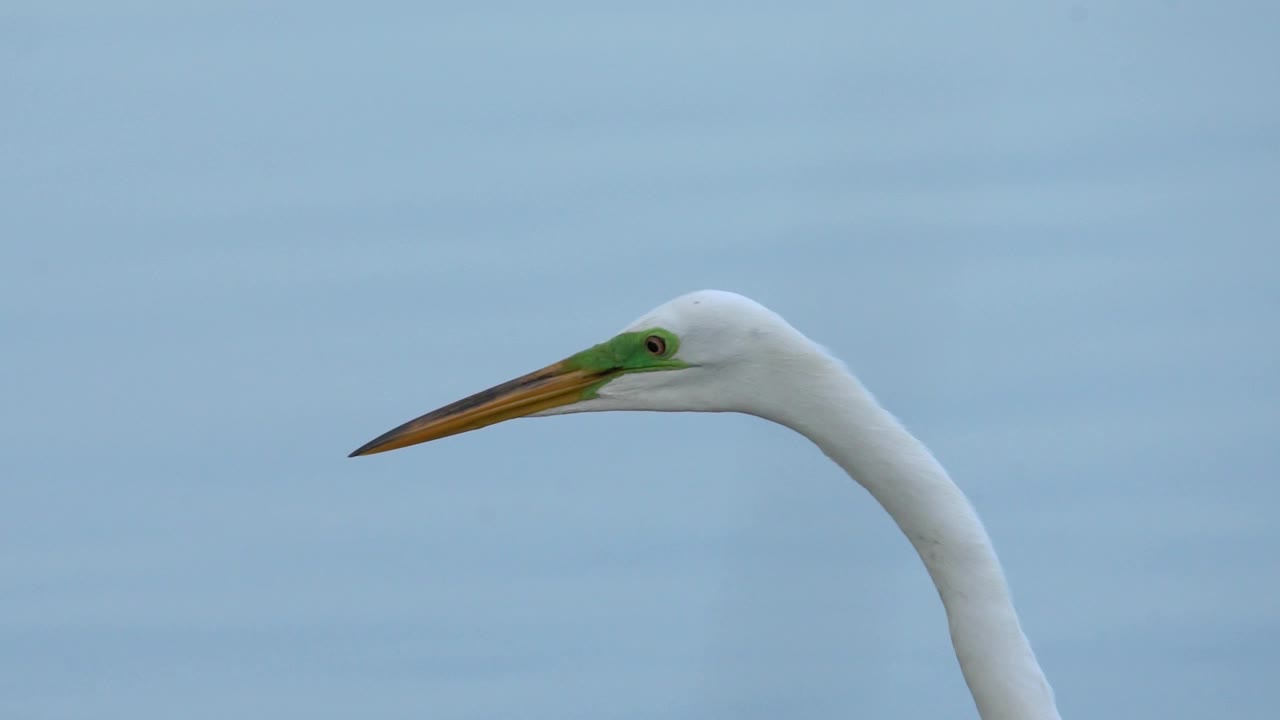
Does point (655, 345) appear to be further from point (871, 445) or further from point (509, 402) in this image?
point (871, 445)

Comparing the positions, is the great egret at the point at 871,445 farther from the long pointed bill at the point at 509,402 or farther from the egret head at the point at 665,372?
the long pointed bill at the point at 509,402

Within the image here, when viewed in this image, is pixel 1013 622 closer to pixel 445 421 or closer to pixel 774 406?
pixel 774 406

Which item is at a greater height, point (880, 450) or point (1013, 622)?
point (880, 450)

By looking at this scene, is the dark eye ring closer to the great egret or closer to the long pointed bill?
the great egret

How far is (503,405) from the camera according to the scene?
4.19 meters

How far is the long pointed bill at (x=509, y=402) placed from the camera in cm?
416

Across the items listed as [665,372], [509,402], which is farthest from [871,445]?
[509,402]

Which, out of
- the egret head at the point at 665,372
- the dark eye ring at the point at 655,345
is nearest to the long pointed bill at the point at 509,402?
the egret head at the point at 665,372

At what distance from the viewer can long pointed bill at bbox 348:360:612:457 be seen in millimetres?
4156

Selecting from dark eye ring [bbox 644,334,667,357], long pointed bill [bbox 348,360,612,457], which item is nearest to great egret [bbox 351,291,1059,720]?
dark eye ring [bbox 644,334,667,357]

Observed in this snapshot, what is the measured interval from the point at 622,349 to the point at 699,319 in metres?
0.24

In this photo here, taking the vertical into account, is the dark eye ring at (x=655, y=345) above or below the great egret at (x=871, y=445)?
above

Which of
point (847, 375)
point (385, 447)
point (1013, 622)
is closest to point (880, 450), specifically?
point (847, 375)

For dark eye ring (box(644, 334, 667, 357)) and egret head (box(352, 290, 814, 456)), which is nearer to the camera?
egret head (box(352, 290, 814, 456))
